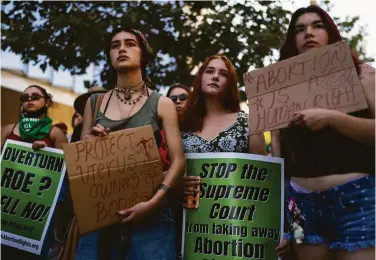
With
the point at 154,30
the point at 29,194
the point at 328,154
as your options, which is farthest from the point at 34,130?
the point at 154,30

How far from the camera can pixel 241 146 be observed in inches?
119

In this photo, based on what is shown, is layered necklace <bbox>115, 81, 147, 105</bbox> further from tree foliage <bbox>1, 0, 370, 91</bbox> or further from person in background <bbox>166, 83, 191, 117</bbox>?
tree foliage <bbox>1, 0, 370, 91</bbox>

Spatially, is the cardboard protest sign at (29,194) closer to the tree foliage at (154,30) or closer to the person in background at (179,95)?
the person in background at (179,95)

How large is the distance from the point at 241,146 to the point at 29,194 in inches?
62.3

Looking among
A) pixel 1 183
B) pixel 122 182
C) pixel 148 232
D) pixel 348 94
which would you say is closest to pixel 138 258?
pixel 148 232

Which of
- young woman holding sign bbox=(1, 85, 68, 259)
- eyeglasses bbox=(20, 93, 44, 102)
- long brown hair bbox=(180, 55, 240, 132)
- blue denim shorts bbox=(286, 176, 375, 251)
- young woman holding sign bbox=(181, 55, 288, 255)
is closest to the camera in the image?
blue denim shorts bbox=(286, 176, 375, 251)

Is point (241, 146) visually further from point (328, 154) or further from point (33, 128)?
point (33, 128)

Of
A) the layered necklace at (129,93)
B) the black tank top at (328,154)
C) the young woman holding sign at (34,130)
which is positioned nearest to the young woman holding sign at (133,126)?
the layered necklace at (129,93)

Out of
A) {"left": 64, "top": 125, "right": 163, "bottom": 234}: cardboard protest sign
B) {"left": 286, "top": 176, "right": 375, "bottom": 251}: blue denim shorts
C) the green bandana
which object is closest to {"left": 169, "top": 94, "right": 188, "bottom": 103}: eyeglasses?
the green bandana

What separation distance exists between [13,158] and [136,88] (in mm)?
1423

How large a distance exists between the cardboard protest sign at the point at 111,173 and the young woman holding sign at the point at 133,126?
0.06 meters

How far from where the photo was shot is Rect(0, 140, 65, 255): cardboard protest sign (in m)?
3.52

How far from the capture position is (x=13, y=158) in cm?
373

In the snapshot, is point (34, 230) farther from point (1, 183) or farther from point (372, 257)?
point (372, 257)
